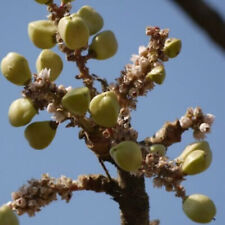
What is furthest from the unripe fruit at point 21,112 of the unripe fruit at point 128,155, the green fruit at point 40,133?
the unripe fruit at point 128,155

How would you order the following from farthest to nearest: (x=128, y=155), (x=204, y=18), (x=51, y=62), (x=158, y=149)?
(x=51, y=62), (x=158, y=149), (x=128, y=155), (x=204, y=18)

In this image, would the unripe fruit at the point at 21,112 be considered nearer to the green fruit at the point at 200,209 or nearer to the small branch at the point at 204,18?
the green fruit at the point at 200,209

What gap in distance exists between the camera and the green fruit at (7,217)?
1190mm

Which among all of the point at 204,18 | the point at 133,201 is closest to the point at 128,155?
the point at 133,201

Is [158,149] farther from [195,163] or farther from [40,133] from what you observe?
[40,133]

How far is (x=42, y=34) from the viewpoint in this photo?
1.47m

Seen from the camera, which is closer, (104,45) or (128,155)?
(128,155)

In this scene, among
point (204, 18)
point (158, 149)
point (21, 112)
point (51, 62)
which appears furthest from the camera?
point (51, 62)

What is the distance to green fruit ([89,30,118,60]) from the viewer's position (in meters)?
1.46

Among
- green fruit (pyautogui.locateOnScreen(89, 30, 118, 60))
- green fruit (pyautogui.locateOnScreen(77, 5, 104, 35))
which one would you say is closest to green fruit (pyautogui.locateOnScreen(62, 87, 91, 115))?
green fruit (pyautogui.locateOnScreen(89, 30, 118, 60))

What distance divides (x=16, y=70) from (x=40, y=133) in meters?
0.23

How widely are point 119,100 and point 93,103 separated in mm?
190

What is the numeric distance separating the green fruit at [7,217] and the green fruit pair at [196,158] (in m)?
0.51

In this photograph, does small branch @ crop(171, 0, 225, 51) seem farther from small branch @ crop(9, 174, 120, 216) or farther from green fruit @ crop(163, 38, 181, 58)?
green fruit @ crop(163, 38, 181, 58)
